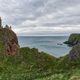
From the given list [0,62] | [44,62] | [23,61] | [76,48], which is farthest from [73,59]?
[0,62]

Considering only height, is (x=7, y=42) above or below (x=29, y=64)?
above

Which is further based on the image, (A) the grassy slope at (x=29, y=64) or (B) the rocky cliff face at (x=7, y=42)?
(B) the rocky cliff face at (x=7, y=42)

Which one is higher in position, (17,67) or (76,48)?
(76,48)

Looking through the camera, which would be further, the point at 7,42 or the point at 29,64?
the point at 7,42

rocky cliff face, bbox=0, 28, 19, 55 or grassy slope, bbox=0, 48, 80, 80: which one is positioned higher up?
rocky cliff face, bbox=0, 28, 19, 55

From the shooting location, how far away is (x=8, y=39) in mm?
124562

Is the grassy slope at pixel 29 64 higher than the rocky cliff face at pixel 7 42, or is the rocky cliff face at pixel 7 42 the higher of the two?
the rocky cliff face at pixel 7 42

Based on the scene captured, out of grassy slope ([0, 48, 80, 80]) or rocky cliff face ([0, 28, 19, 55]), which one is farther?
rocky cliff face ([0, 28, 19, 55])

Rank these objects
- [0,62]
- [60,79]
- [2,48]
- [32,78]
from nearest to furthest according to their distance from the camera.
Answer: [60,79] < [32,78] < [0,62] < [2,48]

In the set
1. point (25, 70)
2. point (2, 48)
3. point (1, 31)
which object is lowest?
point (25, 70)

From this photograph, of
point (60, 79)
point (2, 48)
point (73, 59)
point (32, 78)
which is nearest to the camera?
point (60, 79)

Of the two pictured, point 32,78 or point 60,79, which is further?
point 32,78

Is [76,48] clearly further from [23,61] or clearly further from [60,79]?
[60,79]

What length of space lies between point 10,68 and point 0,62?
705cm
